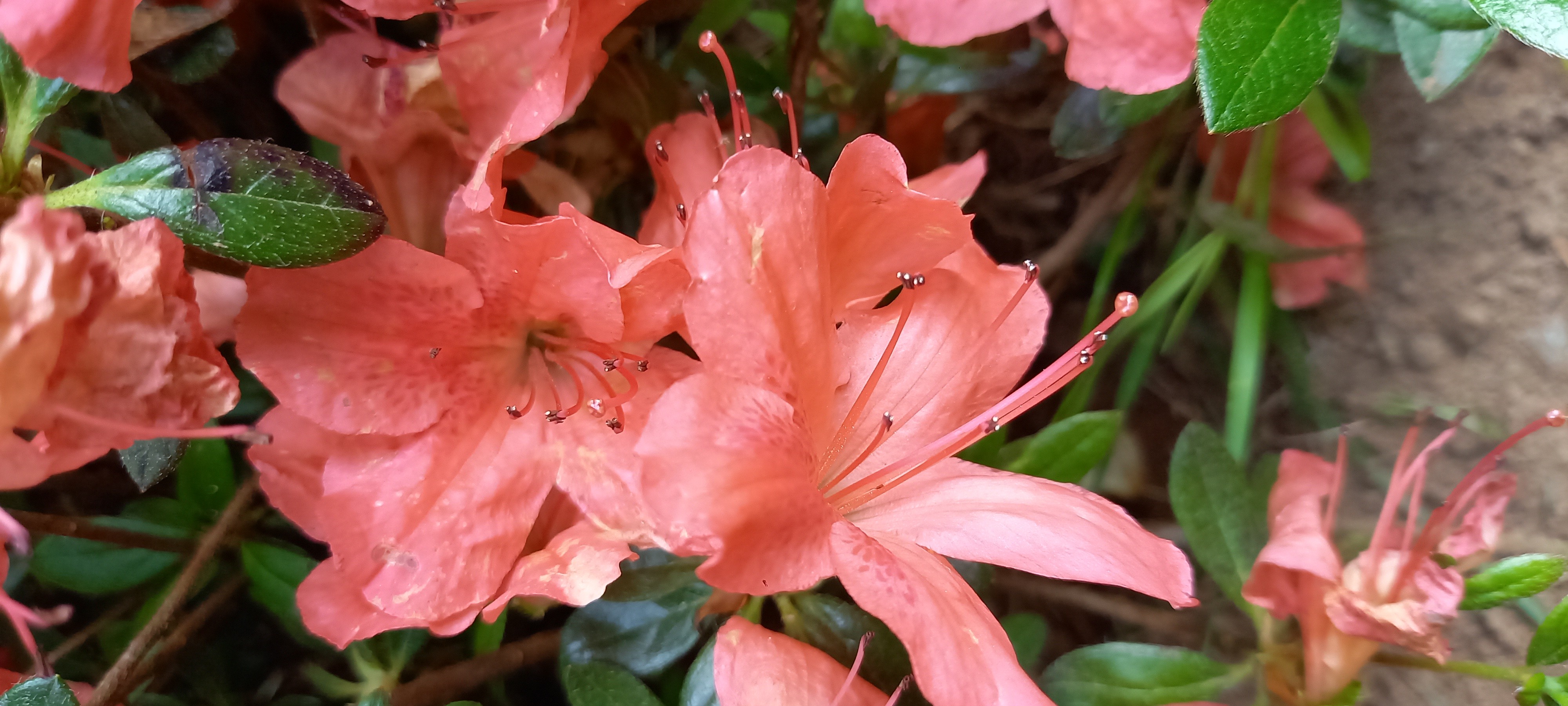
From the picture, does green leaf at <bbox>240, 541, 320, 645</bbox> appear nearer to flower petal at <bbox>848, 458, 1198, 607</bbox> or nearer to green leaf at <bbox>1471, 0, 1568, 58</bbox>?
flower petal at <bbox>848, 458, 1198, 607</bbox>

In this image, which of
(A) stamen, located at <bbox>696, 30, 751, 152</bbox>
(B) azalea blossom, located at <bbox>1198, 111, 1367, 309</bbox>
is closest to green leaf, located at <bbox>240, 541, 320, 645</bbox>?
(A) stamen, located at <bbox>696, 30, 751, 152</bbox>

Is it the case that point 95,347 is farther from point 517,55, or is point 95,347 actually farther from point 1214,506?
point 1214,506

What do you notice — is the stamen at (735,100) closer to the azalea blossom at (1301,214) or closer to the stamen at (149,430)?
the stamen at (149,430)

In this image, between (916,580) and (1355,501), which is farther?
(1355,501)

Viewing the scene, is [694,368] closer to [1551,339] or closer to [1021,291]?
[1021,291]

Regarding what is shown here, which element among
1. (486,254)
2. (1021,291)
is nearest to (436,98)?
(486,254)
